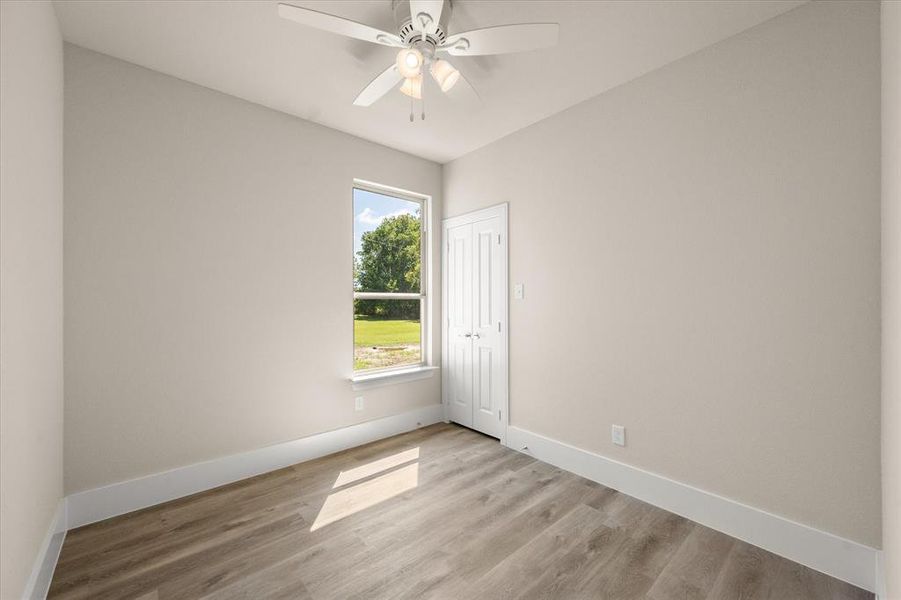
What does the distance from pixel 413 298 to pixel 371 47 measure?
Result: 2325 millimetres

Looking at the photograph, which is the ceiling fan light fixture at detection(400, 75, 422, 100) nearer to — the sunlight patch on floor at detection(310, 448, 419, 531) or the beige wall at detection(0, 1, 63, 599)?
the beige wall at detection(0, 1, 63, 599)

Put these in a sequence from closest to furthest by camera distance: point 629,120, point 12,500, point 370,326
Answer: point 12,500 → point 629,120 → point 370,326

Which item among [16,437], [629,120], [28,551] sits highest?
[629,120]

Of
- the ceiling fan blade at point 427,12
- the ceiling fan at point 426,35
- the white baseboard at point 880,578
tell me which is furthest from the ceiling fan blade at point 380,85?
the white baseboard at point 880,578

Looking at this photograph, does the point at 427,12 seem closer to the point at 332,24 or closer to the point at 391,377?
the point at 332,24

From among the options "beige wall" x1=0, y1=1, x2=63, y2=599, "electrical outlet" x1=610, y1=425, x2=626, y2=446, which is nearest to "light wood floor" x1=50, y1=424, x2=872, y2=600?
"electrical outlet" x1=610, y1=425, x2=626, y2=446

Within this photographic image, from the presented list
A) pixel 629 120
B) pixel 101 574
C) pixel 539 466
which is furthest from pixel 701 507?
pixel 101 574

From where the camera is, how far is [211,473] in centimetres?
263

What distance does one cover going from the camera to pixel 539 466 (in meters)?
2.97

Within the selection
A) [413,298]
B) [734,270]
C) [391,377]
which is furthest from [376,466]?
[734,270]

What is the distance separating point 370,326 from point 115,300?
6.21 feet

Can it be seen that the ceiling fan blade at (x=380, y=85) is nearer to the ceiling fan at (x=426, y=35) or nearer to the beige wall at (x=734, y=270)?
the ceiling fan at (x=426, y=35)

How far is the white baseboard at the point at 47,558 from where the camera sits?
61.6 inches

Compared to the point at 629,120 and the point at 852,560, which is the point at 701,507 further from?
the point at 629,120
